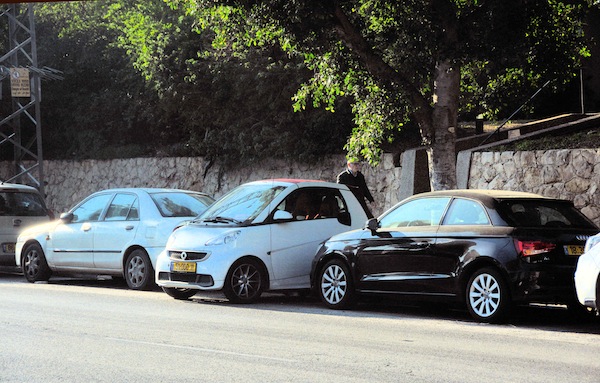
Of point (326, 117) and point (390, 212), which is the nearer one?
point (390, 212)

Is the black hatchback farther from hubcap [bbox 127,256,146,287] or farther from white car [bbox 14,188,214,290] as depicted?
hubcap [bbox 127,256,146,287]

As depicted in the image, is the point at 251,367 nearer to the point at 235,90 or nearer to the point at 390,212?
the point at 390,212

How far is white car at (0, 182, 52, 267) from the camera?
788 inches

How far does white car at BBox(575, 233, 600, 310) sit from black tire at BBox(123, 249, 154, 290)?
7.40 meters

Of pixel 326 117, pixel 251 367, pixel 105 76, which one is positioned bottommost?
pixel 251 367

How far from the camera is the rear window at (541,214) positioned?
11.9 m

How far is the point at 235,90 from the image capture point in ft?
86.8

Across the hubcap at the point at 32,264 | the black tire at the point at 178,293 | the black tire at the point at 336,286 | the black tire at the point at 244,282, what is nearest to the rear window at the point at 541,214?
the black tire at the point at 336,286

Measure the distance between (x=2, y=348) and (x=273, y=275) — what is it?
18.0ft

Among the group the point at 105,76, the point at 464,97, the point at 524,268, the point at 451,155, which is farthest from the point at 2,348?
the point at 105,76

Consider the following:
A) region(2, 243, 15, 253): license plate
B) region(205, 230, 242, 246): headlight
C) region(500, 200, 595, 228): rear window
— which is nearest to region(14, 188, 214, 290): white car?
region(2, 243, 15, 253): license plate

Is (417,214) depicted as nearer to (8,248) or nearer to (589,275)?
(589,275)

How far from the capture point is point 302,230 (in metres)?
14.8

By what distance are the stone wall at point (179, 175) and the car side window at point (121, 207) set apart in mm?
7778
